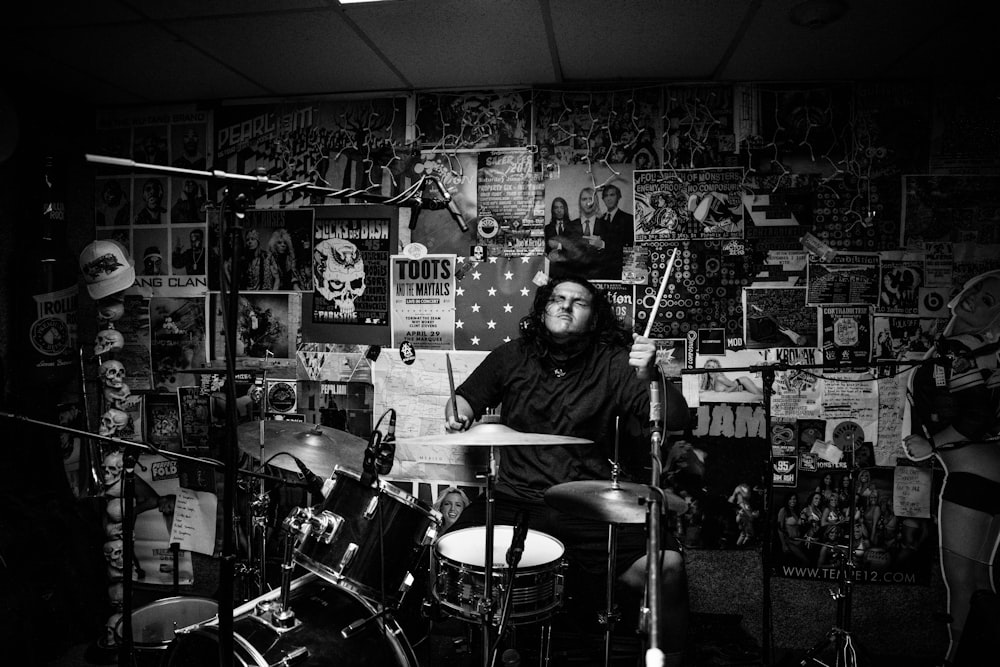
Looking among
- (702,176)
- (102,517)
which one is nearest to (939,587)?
(702,176)

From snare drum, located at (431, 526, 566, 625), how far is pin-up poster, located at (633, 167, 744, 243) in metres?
1.79

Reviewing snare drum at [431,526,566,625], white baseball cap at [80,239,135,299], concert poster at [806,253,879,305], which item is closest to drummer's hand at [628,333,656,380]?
snare drum at [431,526,566,625]

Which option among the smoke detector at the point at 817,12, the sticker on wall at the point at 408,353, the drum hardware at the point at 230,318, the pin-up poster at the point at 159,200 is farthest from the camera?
the pin-up poster at the point at 159,200

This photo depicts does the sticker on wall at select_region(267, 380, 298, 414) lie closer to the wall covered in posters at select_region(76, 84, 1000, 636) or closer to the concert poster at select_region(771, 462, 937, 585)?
the wall covered in posters at select_region(76, 84, 1000, 636)

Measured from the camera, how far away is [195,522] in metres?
3.65

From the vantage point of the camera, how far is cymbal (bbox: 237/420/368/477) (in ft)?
8.48

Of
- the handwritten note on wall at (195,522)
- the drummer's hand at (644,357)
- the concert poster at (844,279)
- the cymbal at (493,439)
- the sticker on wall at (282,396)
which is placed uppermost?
the concert poster at (844,279)

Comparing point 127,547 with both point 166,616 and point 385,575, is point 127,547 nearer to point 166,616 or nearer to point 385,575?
point 166,616

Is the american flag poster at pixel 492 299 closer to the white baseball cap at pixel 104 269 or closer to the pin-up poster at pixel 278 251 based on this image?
the pin-up poster at pixel 278 251

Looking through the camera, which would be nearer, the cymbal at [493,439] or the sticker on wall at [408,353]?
the cymbal at [493,439]

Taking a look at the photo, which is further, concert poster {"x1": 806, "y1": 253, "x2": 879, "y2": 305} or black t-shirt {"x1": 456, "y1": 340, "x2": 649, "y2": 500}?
concert poster {"x1": 806, "y1": 253, "x2": 879, "y2": 305}

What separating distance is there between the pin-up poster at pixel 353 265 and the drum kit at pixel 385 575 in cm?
112

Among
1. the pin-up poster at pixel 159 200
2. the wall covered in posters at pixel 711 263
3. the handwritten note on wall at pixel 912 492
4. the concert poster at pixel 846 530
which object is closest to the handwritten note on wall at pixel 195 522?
the wall covered in posters at pixel 711 263

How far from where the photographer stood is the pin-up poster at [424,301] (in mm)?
3414
